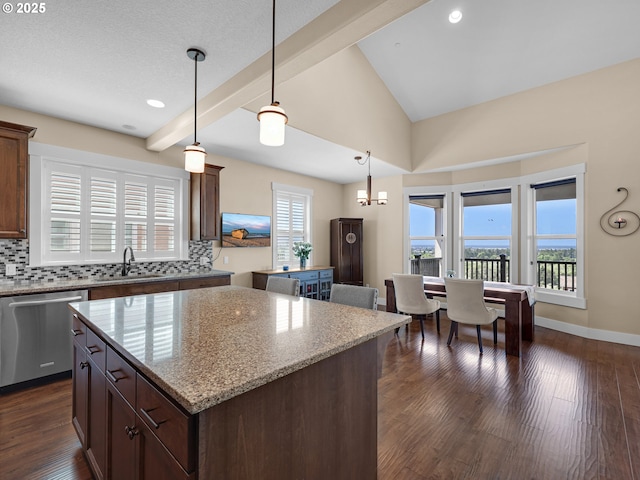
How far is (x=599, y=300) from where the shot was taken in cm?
413

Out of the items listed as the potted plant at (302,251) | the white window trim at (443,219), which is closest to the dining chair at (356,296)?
the potted plant at (302,251)

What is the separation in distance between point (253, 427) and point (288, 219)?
5.00 m

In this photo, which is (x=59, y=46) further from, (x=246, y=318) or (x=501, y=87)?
(x=501, y=87)

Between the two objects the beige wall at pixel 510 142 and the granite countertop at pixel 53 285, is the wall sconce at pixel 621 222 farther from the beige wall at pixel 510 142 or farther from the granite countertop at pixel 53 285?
the granite countertop at pixel 53 285

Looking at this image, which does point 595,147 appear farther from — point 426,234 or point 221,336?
point 221,336

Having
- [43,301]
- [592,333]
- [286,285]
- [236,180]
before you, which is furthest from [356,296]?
[592,333]

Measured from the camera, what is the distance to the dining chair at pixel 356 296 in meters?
2.26

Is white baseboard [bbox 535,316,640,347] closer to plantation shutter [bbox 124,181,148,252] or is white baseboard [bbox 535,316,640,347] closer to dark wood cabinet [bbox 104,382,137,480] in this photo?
dark wood cabinet [bbox 104,382,137,480]

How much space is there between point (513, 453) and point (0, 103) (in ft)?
17.6

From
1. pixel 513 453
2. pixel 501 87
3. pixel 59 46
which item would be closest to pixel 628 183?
pixel 501 87

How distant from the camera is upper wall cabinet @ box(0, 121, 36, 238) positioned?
283cm

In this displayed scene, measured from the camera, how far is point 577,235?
4.39 metres

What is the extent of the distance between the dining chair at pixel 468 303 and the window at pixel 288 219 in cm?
309

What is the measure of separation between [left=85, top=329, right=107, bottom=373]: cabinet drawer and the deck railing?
5.44 metres
